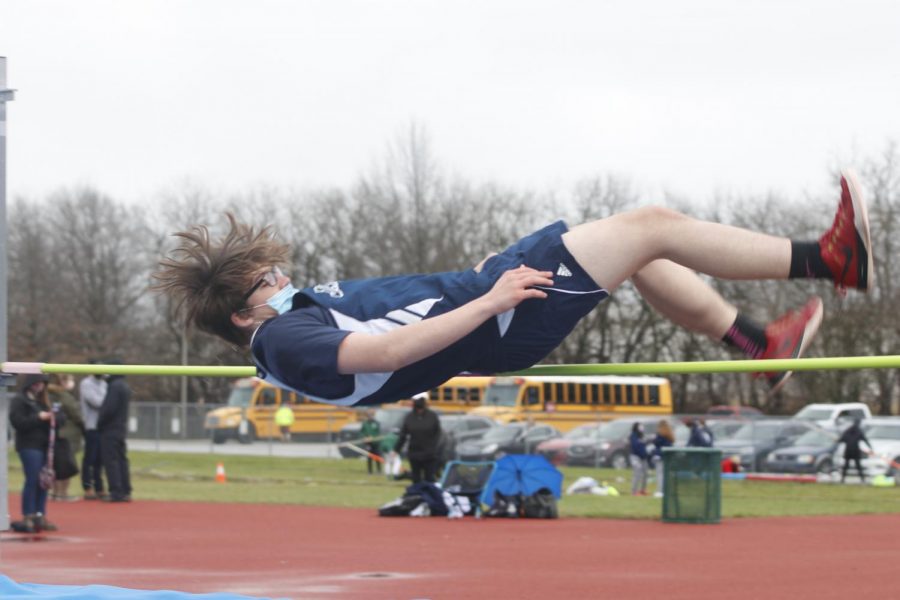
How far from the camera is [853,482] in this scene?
22.1 meters

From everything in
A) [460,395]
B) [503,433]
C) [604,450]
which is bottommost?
[604,450]

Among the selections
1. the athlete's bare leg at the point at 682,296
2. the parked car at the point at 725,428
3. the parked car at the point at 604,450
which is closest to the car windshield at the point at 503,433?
the parked car at the point at 604,450

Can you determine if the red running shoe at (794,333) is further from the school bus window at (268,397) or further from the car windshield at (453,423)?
the school bus window at (268,397)

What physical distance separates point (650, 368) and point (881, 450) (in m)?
20.1

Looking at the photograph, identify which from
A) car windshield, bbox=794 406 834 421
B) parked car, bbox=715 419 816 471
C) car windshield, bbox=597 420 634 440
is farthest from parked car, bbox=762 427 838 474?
car windshield, bbox=794 406 834 421

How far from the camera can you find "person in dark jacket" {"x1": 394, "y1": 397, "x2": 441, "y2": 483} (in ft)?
55.6

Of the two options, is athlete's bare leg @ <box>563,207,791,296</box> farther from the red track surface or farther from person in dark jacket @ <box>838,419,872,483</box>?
person in dark jacket @ <box>838,419,872,483</box>

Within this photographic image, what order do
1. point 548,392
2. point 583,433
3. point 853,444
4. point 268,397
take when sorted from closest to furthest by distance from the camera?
point 853,444, point 583,433, point 548,392, point 268,397

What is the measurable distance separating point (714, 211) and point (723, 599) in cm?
3885

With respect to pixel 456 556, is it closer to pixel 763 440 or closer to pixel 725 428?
pixel 763 440

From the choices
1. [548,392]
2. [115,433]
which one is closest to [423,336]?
[115,433]

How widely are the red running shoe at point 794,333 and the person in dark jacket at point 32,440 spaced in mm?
8971

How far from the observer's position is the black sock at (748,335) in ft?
14.5

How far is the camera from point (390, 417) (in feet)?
94.0
